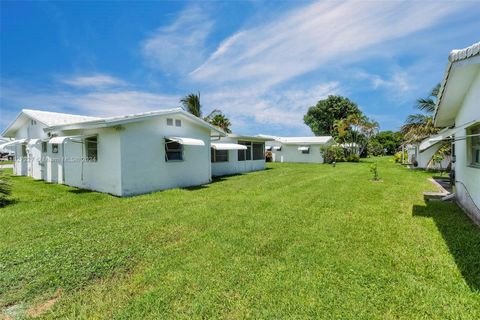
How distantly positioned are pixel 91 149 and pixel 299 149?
31.5 meters

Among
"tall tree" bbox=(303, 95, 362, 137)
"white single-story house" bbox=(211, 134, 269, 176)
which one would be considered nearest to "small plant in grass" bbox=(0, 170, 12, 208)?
"white single-story house" bbox=(211, 134, 269, 176)

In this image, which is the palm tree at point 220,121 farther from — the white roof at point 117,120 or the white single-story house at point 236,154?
the white roof at point 117,120

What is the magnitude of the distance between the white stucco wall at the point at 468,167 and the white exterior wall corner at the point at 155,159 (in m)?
13.0

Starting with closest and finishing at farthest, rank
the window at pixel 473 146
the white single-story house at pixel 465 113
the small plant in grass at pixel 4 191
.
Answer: the white single-story house at pixel 465 113 < the window at pixel 473 146 < the small plant in grass at pixel 4 191

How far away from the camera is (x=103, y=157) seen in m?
12.6

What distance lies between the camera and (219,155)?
22188mm

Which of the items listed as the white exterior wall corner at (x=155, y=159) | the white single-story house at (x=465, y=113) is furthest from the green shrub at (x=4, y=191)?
the white single-story house at (x=465, y=113)

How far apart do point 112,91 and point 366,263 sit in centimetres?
2971

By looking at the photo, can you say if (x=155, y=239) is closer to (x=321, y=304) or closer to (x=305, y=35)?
(x=321, y=304)

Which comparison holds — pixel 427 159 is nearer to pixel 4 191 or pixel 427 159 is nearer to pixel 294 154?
pixel 294 154

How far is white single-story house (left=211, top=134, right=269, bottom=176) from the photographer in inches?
851

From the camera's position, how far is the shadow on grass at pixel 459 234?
4.52m

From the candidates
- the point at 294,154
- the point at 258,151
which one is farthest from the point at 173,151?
the point at 294,154

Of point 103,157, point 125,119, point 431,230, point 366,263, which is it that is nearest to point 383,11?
point 431,230
